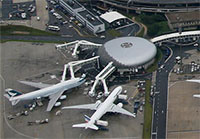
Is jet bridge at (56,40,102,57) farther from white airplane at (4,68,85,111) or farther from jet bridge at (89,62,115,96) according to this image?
white airplane at (4,68,85,111)

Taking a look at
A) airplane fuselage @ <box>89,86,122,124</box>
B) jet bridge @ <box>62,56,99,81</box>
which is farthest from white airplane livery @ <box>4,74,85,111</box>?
airplane fuselage @ <box>89,86,122,124</box>

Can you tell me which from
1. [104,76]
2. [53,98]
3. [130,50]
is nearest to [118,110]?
[104,76]

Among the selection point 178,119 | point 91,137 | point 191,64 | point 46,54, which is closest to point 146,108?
point 178,119

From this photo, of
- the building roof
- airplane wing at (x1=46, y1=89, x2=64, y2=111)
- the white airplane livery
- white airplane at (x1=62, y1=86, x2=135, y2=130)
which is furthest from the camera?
the building roof

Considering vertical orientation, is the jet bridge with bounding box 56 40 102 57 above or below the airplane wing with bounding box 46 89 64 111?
above

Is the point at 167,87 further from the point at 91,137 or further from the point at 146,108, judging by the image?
Answer: the point at 91,137

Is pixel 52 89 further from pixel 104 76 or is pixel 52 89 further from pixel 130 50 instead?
pixel 130 50
